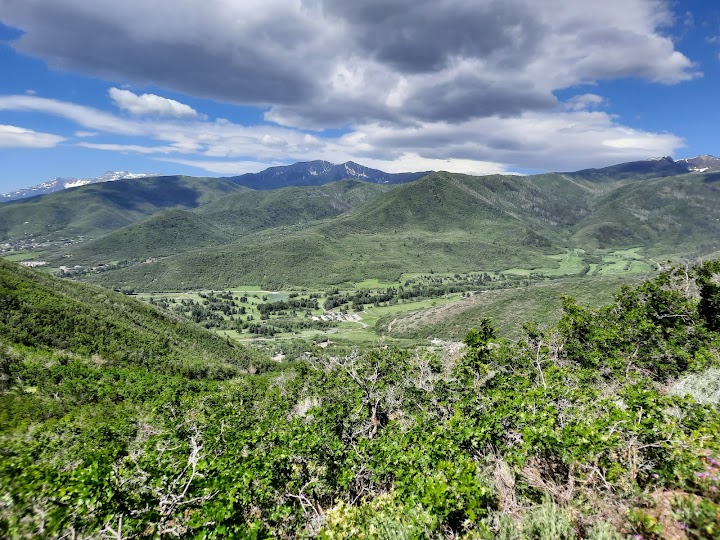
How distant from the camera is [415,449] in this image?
15.8 m

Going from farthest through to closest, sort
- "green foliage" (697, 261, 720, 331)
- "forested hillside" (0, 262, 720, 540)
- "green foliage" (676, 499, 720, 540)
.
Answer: "green foliage" (697, 261, 720, 331)
"forested hillside" (0, 262, 720, 540)
"green foliage" (676, 499, 720, 540)

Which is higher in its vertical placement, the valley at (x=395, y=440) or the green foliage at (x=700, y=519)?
the green foliage at (x=700, y=519)

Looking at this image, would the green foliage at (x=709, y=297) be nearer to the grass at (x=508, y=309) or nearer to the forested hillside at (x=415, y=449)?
the forested hillside at (x=415, y=449)

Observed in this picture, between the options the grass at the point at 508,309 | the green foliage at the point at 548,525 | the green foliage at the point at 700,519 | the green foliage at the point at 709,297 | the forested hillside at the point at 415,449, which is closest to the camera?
the green foliage at the point at 700,519

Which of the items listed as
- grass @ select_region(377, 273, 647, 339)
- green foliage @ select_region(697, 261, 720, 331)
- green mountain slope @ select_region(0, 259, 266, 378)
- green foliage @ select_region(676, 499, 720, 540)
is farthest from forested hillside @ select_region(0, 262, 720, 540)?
grass @ select_region(377, 273, 647, 339)

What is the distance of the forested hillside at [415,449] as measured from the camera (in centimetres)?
996

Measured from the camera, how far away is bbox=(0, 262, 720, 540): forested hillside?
9961 millimetres

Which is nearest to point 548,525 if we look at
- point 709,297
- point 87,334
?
point 709,297

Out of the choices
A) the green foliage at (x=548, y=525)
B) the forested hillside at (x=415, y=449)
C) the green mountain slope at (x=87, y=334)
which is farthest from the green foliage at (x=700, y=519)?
the green mountain slope at (x=87, y=334)

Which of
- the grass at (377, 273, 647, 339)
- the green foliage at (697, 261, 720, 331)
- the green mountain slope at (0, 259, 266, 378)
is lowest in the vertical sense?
the grass at (377, 273, 647, 339)

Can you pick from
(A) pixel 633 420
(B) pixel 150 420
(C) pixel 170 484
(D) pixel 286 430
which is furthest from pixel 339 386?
(A) pixel 633 420

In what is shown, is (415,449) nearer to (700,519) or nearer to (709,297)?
(700,519)

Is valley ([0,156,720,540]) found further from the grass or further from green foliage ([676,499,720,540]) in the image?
the grass

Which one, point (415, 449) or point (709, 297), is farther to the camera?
point (709, 297)
